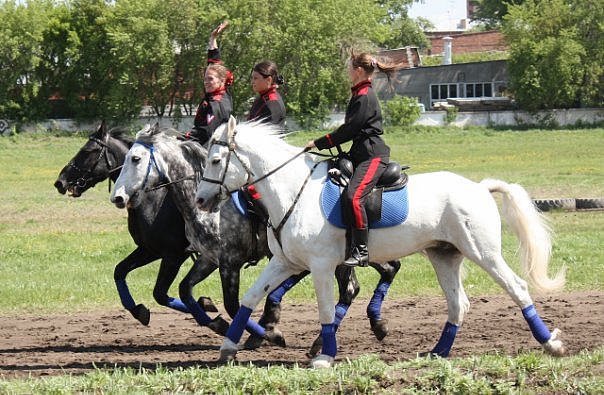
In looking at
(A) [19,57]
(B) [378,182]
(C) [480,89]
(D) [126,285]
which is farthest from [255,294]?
(C) [480,89]

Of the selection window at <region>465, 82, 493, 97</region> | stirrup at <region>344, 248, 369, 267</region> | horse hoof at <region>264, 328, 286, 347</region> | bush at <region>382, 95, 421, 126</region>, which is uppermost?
stirrup at <region>344, 248, 369, 267</region>

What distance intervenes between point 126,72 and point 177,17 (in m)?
4.66

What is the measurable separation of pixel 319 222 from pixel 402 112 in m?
52.0

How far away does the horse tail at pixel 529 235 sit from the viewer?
9844mm

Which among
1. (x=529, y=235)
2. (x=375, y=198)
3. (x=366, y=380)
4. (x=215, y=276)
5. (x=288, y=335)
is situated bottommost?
(x=215, y=276)

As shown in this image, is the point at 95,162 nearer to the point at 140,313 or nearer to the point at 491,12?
the point at 140,313

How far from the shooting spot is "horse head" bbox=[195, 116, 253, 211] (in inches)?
367

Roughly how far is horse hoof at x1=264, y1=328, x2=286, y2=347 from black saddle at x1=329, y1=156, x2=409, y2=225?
1.97 m

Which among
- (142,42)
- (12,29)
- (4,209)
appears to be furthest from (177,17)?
(4,209)

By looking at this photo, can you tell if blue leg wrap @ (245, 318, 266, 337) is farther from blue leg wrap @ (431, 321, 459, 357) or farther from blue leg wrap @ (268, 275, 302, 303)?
blue leg wrap @ (431, 321, 459, 357)

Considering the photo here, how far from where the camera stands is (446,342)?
9.66m

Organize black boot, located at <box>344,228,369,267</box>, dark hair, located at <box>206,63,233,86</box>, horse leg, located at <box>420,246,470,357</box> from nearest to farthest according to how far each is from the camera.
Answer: black boot, located at <box>344,228,369,267</box>
horse leg, located at <box>420,246,470,357</box>
dark hair, located at <box>206,63,233,86</box>

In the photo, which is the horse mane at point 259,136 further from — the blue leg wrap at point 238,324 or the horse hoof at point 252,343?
the horse hoof at point 252,343

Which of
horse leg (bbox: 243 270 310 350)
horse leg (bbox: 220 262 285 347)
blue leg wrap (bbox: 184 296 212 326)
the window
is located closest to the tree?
the window
